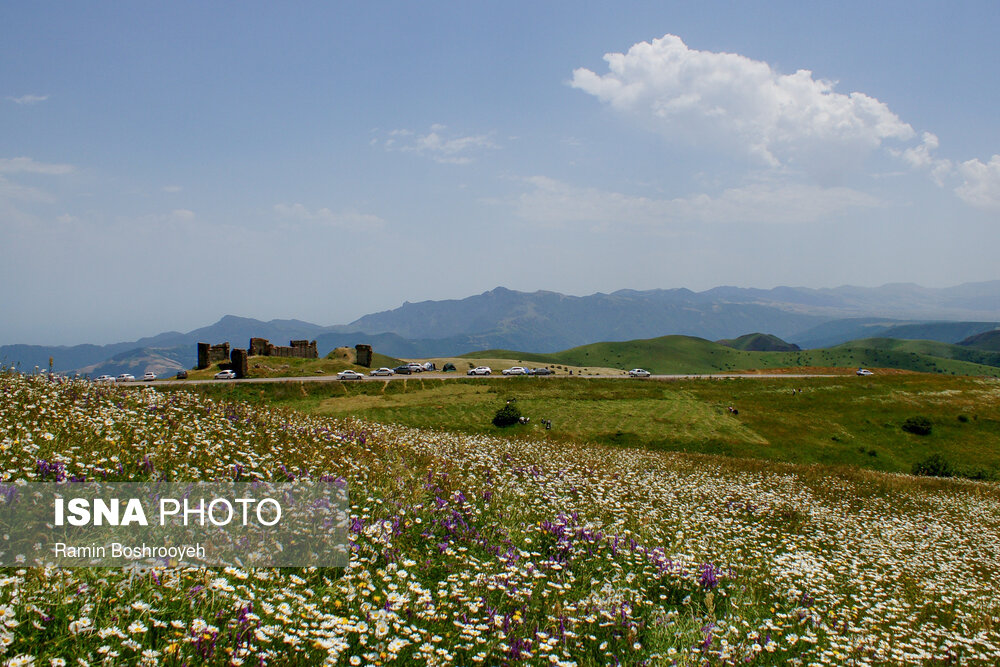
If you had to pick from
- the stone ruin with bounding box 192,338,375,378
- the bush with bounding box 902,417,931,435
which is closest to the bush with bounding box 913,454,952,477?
the bush with bounding box 902,417,931,435

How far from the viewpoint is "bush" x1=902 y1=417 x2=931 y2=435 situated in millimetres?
52903

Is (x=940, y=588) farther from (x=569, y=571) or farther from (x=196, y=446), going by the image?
(x=196, y=446)

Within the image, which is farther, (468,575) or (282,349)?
(282,349)

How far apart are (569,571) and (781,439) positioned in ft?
156

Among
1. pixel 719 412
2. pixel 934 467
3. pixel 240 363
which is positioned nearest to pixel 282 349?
pixel 240 363

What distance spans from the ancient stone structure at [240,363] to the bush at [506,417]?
1489 inches

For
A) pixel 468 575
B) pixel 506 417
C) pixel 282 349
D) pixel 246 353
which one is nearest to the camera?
pixel 468 575

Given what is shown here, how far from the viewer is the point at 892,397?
62938 millimetres

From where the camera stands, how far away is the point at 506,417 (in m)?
48.2

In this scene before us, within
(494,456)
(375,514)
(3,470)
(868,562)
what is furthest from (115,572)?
(868,562)

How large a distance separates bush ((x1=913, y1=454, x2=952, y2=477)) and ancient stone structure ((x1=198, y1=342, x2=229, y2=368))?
3353 inches
